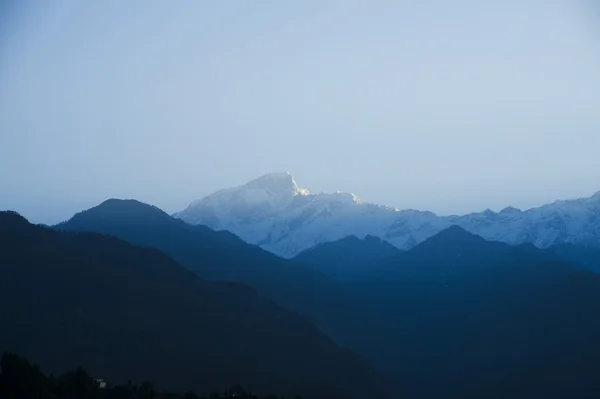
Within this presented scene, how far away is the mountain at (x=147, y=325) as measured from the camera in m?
119

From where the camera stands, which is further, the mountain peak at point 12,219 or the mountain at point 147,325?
the mountain peak at point 12,219

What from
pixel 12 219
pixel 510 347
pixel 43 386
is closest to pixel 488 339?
pixel 510 347

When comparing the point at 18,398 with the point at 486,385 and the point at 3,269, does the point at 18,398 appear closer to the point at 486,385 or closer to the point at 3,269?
the point at 3,269

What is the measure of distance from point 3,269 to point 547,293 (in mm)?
102345

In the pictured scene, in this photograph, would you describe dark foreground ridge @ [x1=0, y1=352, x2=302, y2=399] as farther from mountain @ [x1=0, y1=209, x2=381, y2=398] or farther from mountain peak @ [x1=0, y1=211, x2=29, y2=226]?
mountain peak @ [x1=0, y1=211, x2=29, y2=226]

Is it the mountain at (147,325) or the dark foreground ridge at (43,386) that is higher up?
the mountain at (147,325)

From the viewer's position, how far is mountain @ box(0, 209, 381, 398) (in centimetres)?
11912

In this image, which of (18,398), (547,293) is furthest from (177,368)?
(547,293)

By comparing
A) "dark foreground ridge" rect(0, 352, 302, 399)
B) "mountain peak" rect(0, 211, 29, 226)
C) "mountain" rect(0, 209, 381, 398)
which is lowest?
"dark foreground ridge" rect(0, 352, 302, 399)

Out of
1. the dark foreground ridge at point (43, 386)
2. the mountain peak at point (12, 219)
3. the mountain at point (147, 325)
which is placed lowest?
the dark foreground ridge at point (43, 386)

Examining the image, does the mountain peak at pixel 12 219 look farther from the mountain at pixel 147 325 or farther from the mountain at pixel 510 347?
the mountain at pixel 510 347

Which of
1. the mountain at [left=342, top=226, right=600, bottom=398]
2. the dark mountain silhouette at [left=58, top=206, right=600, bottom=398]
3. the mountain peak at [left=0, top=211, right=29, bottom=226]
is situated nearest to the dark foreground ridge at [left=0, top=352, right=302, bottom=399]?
the mountain peak at [left=0, top=211, right=29, bottom=226]

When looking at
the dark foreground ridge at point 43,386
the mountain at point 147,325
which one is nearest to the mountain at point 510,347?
the mountain at point 147,325

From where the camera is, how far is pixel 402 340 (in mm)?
190750
